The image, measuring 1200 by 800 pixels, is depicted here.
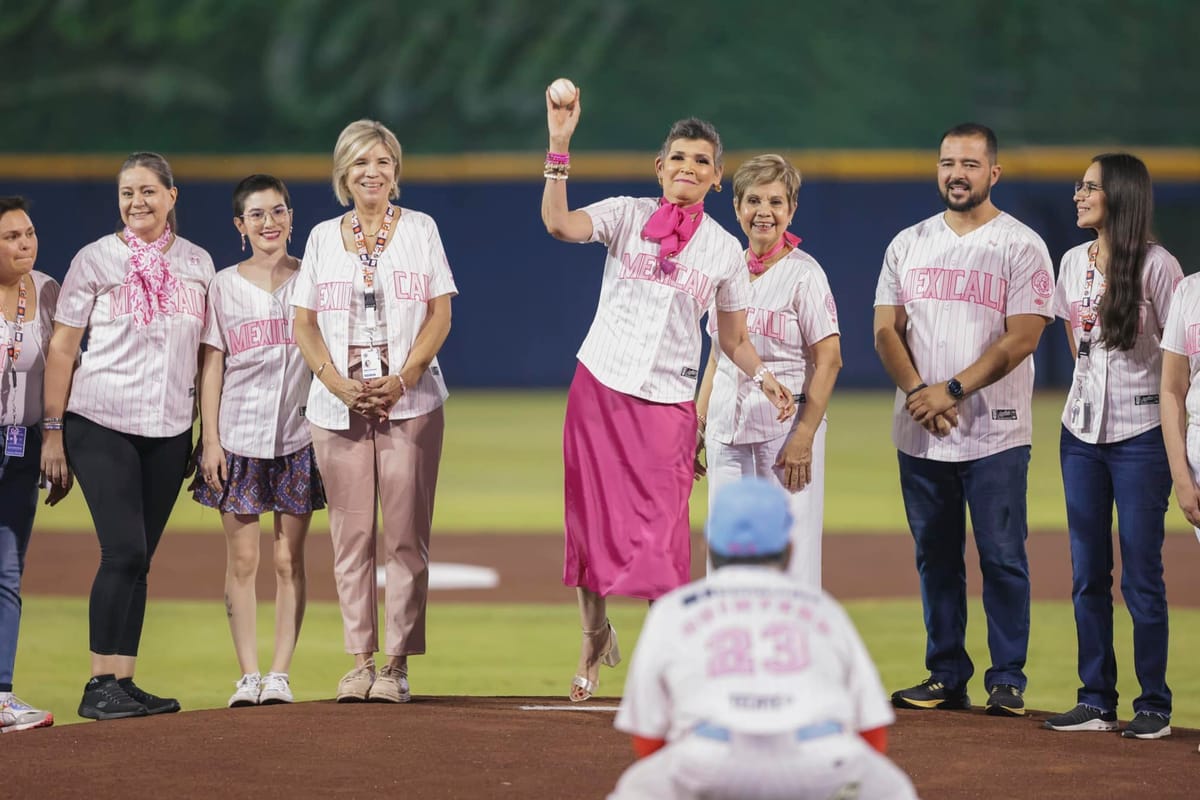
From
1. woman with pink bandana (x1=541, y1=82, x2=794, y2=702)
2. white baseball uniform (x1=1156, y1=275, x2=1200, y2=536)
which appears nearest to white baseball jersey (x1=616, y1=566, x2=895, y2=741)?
woman with pink bandana (x1=541, y1=82, x2=794, y2=702)

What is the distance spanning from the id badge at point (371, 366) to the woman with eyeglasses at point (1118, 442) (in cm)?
279

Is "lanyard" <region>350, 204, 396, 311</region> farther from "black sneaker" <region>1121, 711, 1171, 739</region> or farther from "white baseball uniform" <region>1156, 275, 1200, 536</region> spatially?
"black sneaker" <region>1121, 711, 1171, 739</region>

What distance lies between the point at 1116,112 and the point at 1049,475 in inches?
560

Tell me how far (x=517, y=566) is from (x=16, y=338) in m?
5.47

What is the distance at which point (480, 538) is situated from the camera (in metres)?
12.8

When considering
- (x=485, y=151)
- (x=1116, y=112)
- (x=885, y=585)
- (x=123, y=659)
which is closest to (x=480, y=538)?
(x=885, y=585)

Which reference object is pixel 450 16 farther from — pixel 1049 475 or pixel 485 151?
pixel 1049 475

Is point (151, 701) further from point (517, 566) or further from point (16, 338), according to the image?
point (517, 566)

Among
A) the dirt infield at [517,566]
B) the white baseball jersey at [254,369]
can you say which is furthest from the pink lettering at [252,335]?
the dirt infield at [517,566]

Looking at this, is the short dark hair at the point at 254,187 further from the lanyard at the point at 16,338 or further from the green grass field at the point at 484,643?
the green grass field at the point at 484,643

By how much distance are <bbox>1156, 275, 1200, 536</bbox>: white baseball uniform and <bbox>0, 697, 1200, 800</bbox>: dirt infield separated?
1.14 meters

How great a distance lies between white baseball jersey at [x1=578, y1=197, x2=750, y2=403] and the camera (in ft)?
21.0

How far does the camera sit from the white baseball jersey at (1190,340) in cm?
592

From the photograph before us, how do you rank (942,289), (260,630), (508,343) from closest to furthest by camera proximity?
1. (942,289)
2. (260,630)
3. (508,343)
